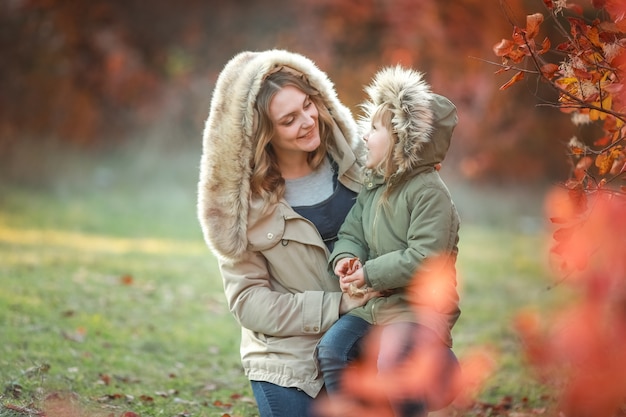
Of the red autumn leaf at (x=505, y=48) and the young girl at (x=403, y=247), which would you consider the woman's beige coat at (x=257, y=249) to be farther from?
the red autumn leaf at (x=505, y=48)

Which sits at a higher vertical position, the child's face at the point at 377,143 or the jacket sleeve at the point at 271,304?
Result: the child's face at the point at 377,143

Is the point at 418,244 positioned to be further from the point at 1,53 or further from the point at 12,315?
the point at 1,53

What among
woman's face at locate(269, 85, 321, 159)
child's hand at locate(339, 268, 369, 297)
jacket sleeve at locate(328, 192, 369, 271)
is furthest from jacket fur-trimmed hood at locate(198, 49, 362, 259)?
child's hand at locate(339, 268, 369, 297)

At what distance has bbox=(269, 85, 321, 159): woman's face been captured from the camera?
4.05 meters

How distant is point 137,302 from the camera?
24.5ft

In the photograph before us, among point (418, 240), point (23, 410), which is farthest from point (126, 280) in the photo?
point (418, 240)

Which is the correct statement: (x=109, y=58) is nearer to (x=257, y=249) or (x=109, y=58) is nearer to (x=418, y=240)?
(x=257, y=249)

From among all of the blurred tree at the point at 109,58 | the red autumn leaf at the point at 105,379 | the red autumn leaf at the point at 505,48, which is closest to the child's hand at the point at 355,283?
the red autumn leaf at the point at 505,48

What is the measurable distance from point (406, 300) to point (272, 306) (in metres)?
0.62

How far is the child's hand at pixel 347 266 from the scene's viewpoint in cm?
367

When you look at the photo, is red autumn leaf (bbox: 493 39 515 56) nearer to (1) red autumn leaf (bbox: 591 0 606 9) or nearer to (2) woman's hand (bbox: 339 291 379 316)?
(1) red autumn leaf (bbox: 591 0 606 9)

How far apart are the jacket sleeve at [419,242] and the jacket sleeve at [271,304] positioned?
1.14 feet

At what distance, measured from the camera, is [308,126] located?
159 inches

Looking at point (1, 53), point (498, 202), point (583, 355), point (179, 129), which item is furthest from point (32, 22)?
point (583, 355)
